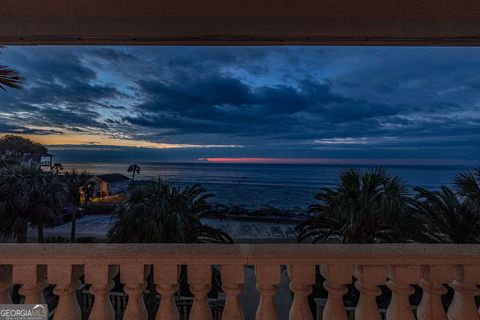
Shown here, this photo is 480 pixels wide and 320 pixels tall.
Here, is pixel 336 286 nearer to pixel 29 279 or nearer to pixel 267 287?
pixel 267 287

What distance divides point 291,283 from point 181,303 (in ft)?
11.6

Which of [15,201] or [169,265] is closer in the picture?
[169,265]

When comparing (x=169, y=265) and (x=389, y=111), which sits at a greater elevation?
(x=389, y=111)

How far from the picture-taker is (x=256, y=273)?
38.3 inches

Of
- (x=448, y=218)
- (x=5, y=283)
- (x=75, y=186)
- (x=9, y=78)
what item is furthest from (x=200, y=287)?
(x=75, y=186)

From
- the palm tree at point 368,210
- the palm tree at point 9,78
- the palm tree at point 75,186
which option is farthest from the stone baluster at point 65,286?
the palm tree at point 75,186

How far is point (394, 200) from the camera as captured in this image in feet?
21.6

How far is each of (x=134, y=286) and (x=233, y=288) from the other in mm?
413

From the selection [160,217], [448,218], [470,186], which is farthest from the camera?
[160,217]

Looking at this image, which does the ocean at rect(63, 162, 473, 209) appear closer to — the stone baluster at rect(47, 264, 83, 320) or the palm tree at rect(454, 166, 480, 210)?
the palm tree at rect(454, 166, 480, 210)
